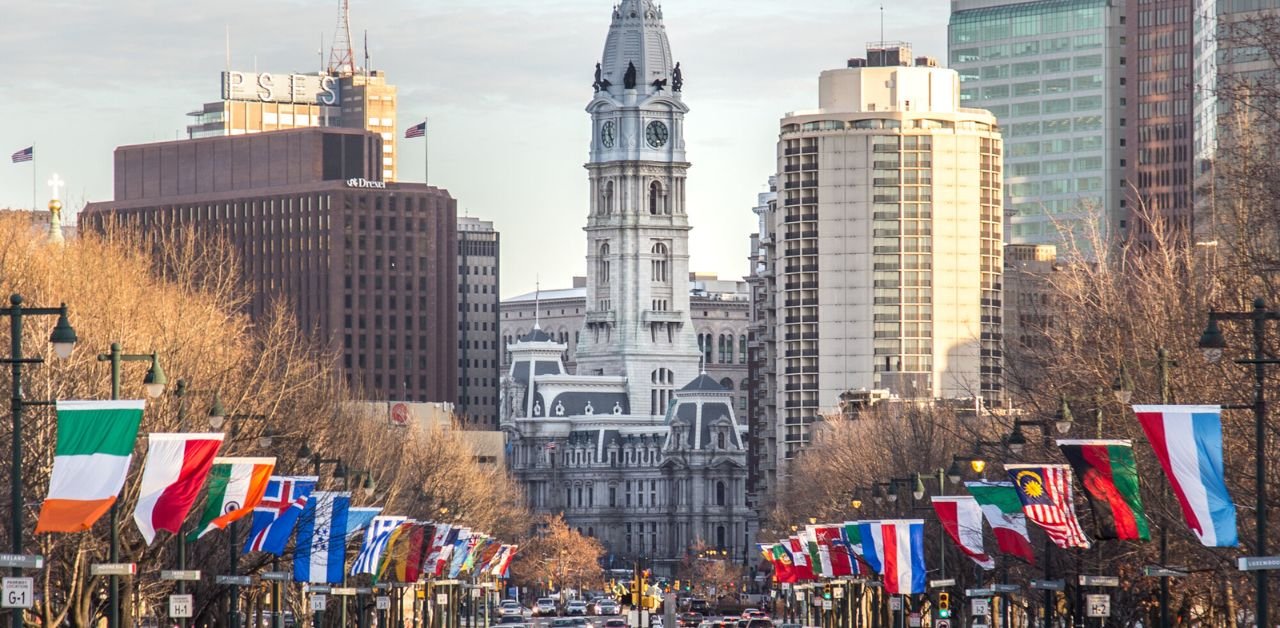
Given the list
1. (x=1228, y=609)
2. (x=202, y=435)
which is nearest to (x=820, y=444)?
(x=1228, y=609)

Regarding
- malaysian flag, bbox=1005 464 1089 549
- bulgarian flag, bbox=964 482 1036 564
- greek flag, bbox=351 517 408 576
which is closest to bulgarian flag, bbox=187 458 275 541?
malaysian flag, bbox=1005 464 1089 549

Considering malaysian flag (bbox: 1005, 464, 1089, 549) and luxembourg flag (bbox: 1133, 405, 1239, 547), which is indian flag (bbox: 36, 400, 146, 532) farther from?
malaysian flag (bbox: 1005, 464, 1089, 549)

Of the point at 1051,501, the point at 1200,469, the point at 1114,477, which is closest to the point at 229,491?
the point at 1051,501

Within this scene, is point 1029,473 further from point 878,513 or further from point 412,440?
point 412,440

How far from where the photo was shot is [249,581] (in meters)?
63.7

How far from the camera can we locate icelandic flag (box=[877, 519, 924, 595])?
82000mm

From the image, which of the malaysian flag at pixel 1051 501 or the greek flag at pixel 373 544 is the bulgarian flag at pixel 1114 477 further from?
the greek flag at pixel 373 544

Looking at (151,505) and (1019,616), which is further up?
(151,505)

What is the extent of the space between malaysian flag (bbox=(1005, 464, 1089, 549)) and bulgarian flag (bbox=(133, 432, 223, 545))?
18.7m

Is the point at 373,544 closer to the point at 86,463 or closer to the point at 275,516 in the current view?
the point at 275,516

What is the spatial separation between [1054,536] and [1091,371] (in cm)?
1137

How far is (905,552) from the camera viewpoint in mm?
82312

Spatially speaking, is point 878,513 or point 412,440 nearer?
point 878,513

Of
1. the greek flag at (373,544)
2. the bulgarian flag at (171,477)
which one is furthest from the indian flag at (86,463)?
the greek flag at (373,544)
